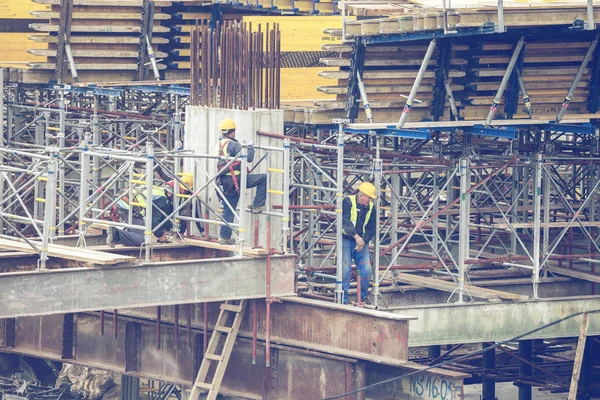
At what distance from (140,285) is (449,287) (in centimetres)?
700

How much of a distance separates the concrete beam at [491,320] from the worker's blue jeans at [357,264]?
75 cm

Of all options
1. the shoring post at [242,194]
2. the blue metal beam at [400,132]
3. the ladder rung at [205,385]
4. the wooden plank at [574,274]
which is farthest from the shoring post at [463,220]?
the ladder rung at [205,385]

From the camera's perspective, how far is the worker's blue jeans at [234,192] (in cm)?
2819

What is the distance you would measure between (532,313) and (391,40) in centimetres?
552

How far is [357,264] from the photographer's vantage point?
29.3m

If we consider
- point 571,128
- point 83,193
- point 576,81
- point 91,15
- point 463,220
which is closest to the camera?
point 83,193

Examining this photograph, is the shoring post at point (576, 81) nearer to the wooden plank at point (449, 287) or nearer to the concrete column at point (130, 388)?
the wooden plank at point (449, 287)

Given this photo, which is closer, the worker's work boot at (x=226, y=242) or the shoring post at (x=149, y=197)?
the shoring post at (x=149, y=197)

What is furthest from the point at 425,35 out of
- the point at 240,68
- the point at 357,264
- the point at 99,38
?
the point at 99,38

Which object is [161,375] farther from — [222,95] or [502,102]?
[502,102]

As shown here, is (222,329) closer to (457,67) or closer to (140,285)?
(140,285)

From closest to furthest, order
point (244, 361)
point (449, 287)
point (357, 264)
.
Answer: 1. point (244, 361)
2. point (357, 264)
3. point (449, 287)

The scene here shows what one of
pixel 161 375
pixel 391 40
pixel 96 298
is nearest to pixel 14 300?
pixel 96 298

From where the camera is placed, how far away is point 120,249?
27.8m
